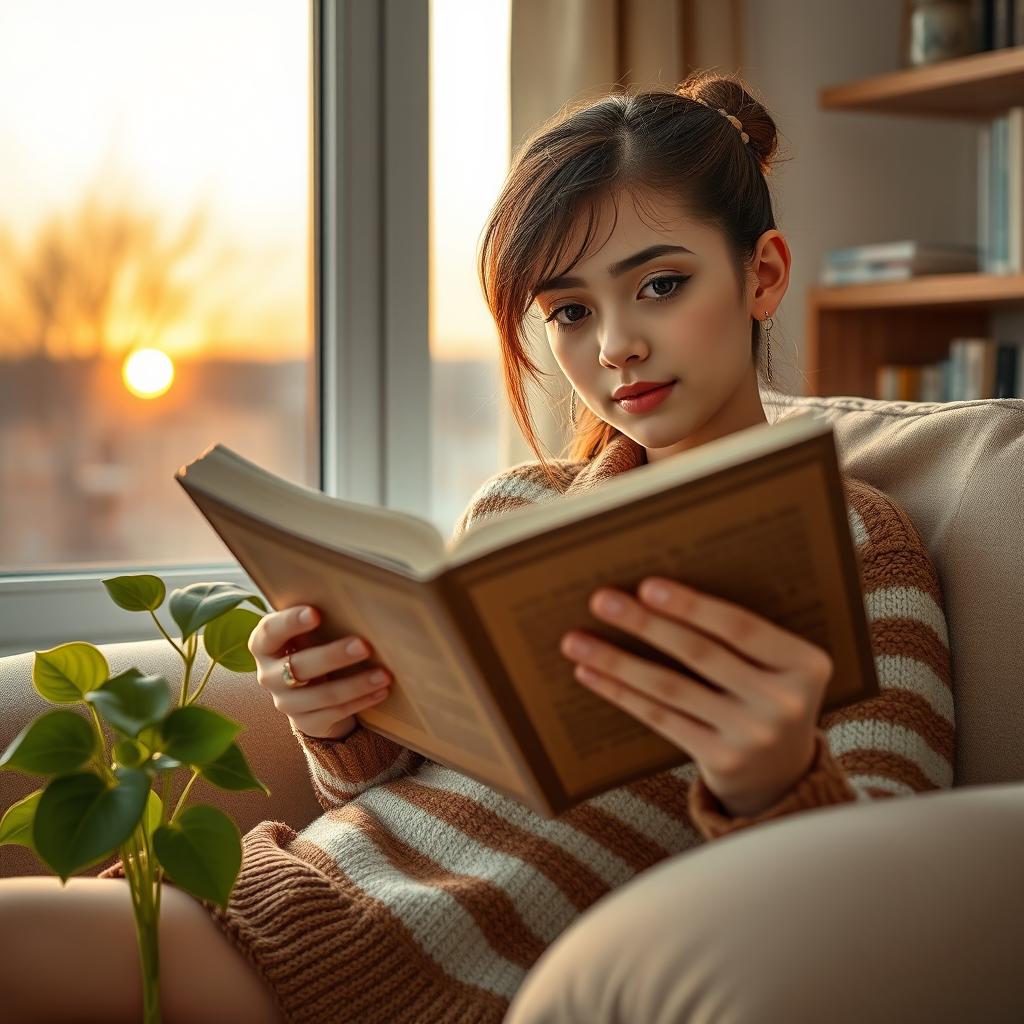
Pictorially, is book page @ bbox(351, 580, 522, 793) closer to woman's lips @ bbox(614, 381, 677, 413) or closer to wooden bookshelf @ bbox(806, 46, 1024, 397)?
woman's lips @ bbox(614, 381, 677, 413)

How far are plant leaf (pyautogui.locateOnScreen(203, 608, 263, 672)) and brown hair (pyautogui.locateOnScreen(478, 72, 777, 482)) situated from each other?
1.51 ft

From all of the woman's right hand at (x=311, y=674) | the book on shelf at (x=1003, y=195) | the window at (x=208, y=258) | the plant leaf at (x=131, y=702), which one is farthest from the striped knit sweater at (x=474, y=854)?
the book on shelf at (x=1003, y=195)

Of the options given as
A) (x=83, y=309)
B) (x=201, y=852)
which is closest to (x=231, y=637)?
(x=201, y=852)

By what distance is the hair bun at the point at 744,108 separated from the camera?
1.32 metres

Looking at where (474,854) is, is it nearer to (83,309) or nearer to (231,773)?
(231,773)

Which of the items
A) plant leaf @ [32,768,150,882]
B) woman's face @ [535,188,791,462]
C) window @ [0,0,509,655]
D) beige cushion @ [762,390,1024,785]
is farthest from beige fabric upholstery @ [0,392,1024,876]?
window @ [0,0,509,655]

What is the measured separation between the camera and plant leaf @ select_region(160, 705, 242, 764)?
2.32ft

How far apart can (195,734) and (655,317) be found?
0.60m

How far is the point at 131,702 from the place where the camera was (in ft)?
2.29

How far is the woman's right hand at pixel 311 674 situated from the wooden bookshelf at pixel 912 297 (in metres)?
1.57

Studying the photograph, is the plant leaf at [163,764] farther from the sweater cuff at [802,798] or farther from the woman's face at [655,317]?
the woman's face at [655,317]

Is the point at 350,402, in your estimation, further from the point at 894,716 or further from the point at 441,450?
the point at 894,716

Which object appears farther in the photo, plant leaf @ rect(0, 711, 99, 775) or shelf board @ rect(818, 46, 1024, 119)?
shelf board @ rect(818, 46, 1024, 119)

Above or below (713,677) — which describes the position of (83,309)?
above
